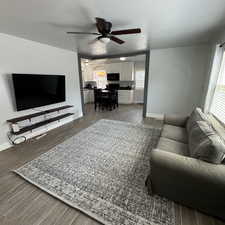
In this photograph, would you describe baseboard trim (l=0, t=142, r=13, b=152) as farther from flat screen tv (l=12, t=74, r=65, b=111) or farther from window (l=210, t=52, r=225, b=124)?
window (l=210, t=52, r=225, b=124)

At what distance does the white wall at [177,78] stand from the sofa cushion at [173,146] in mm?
2502

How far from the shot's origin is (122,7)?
1.61 meters

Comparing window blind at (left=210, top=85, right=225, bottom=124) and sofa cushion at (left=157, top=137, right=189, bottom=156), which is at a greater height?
window blind at (left=210, top=85, right=225, bottom=124)

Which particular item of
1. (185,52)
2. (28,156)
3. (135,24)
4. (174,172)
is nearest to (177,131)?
(174,172)

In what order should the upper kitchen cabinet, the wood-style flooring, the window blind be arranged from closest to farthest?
the wood-style flooring, the window blind, the upper kitchen cabinet

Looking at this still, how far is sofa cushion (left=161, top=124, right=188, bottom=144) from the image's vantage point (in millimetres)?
2158

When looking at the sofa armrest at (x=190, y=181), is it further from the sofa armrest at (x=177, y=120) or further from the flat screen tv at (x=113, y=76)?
the flat screen tv at (x=113, y=76)

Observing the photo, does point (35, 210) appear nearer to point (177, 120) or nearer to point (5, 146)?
point (5, 146)

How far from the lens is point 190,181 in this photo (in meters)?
1.20

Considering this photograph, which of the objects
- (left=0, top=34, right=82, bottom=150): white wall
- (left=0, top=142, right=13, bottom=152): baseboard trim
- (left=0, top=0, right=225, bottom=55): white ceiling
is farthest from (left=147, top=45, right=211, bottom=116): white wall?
(left=0, top=142, right=13, bottom=152): baseboard trim

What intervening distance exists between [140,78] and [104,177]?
253 inches

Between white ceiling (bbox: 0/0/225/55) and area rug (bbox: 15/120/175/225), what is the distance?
7.71ft

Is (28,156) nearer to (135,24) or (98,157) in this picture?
(98,157)

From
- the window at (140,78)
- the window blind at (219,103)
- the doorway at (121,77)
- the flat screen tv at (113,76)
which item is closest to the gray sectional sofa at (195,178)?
the window blind at (219,103)
